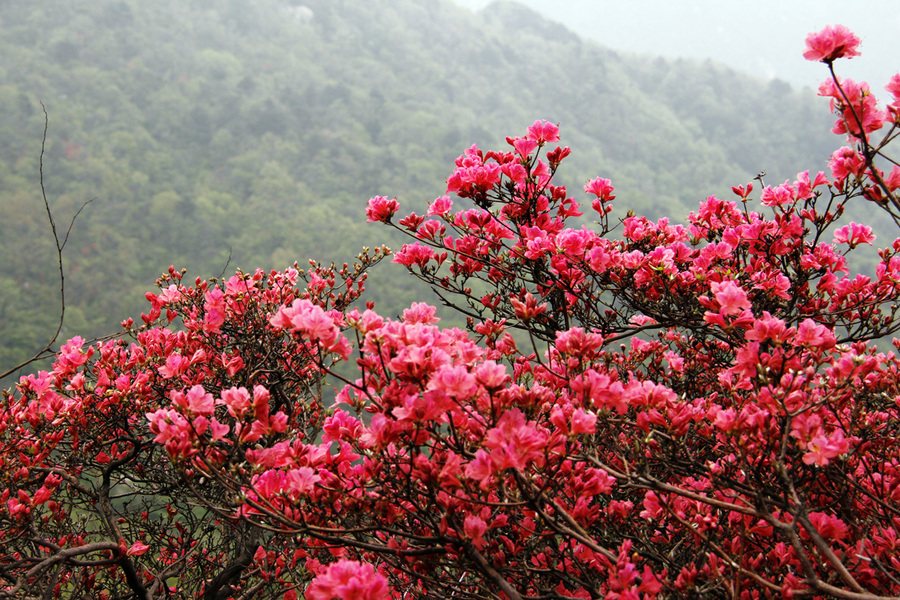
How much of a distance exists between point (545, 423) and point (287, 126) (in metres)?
52.3

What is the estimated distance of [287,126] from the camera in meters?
49.2

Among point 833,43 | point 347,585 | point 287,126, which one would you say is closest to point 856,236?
point 833,43

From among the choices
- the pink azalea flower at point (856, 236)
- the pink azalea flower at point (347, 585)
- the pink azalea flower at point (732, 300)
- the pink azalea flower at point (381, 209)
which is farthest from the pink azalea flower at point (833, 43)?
the pink azalea flower at point (347, 585)

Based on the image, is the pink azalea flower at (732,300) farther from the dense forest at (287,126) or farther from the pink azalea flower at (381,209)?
the dense forest at (287,126)

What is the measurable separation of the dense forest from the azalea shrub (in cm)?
2629

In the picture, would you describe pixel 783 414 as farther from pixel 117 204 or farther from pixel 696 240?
pixel 117 204

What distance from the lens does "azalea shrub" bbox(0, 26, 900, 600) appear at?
1.42 m

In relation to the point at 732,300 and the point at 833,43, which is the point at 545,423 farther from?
the point at 833,43

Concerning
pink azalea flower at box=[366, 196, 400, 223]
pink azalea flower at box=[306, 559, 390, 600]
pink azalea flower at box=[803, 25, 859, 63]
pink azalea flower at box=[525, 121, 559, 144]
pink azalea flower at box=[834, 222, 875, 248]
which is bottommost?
pink azalea flower at box=[306, 559, 390, 600]

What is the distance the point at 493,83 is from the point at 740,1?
86.9m

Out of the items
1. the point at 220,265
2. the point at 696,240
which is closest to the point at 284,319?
the point at 696,240

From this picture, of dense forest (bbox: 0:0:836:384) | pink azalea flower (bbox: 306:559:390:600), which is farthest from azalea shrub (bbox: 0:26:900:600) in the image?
dense forest (bbox: 0:0:836:384)

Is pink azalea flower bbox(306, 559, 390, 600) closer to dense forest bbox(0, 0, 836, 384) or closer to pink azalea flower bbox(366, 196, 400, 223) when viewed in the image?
pink azalea flower bbox(366, 196, 400, 223)

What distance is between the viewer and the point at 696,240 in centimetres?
323
